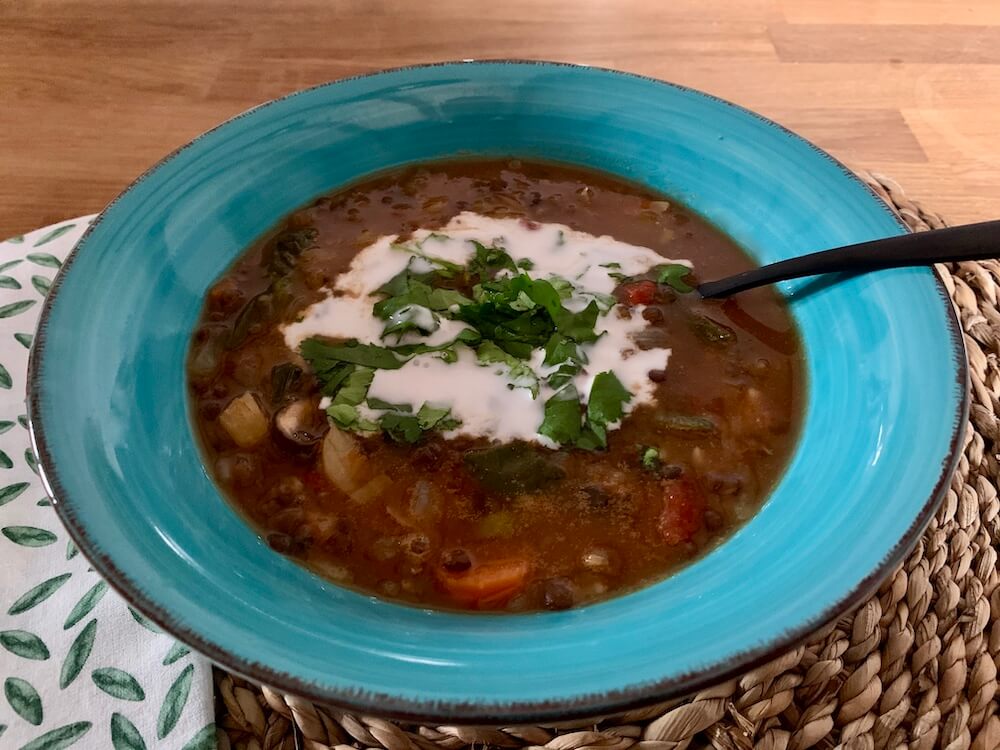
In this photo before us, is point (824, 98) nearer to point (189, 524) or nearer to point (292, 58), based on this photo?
point (292, 58)

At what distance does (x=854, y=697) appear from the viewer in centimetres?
166

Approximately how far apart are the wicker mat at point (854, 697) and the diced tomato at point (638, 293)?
843mm

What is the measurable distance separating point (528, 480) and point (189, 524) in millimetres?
703

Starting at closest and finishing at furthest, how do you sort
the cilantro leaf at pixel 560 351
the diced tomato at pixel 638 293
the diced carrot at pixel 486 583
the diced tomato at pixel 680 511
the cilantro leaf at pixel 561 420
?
the diced carrot at pixel 486 583, the diced tomato at pixel 680 511, the cilantro leaf at pixel 561 420, the cilantro leaf at pixel 560 351, the diced tomato at pixel 638 293

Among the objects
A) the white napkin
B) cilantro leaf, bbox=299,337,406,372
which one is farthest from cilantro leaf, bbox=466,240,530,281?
the white napkin

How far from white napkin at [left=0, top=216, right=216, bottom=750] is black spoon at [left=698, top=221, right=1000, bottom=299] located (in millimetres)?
1531

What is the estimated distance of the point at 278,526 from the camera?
1.81 metres

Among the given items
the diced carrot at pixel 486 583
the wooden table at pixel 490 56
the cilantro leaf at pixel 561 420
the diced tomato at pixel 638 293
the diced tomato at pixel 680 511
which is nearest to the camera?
the diced carrot at pixel 486 583

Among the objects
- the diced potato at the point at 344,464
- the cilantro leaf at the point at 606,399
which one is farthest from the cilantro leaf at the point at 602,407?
the diced potato at the point at 344,464

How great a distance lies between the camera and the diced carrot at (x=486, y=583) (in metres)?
1.71

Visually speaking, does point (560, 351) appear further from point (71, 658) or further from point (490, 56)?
point (490, 56)

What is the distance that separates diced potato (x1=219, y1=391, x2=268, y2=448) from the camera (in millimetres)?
1956

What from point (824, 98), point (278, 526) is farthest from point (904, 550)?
point (824, 98)

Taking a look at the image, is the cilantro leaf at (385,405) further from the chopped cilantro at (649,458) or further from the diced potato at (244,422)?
the chopped cilantro at (649,458)
